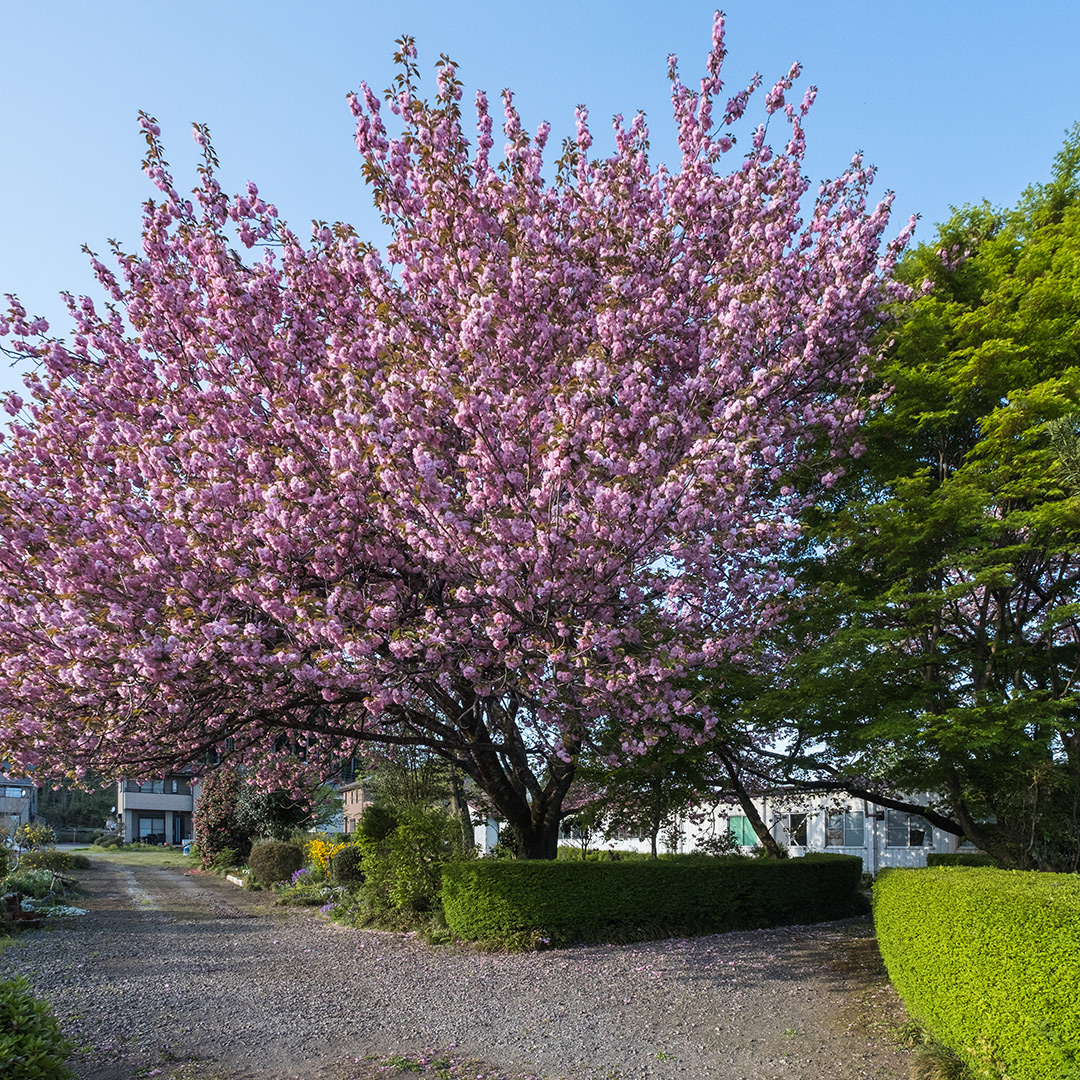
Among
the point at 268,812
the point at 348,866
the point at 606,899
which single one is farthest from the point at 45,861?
the point at 606,899

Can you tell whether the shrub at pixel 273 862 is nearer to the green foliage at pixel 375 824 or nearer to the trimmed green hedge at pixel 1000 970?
the green foliage at pixel 375 824

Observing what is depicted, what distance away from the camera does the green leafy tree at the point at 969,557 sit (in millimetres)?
10320

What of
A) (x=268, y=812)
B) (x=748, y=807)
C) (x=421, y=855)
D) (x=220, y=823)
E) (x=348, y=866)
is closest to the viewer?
(x=421, y=855)

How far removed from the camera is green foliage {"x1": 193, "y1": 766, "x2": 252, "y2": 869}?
27.6 metres

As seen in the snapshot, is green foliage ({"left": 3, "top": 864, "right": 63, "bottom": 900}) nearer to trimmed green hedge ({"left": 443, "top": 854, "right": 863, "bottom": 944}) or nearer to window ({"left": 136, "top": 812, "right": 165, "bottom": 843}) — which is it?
trimmed green hedge ({"left": 443, "top": 854, "right": 863, "bottom": 944})

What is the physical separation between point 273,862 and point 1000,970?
19667mm

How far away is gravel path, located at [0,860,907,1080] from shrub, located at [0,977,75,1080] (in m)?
0.91

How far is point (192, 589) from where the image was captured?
8828 millimetres

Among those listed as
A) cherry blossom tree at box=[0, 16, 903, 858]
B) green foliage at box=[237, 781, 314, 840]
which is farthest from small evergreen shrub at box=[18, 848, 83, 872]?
cherry blossom tree at box=[0, 16, 903, 858]

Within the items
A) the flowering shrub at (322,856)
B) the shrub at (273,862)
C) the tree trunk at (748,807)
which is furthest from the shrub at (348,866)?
the tree trunk at (748,807)

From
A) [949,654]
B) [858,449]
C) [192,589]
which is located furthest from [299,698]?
[949,654]

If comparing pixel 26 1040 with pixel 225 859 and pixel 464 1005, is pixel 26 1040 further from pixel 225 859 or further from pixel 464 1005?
pixel 225 859

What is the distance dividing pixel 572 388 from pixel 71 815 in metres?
65.9

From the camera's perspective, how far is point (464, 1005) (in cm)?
874
